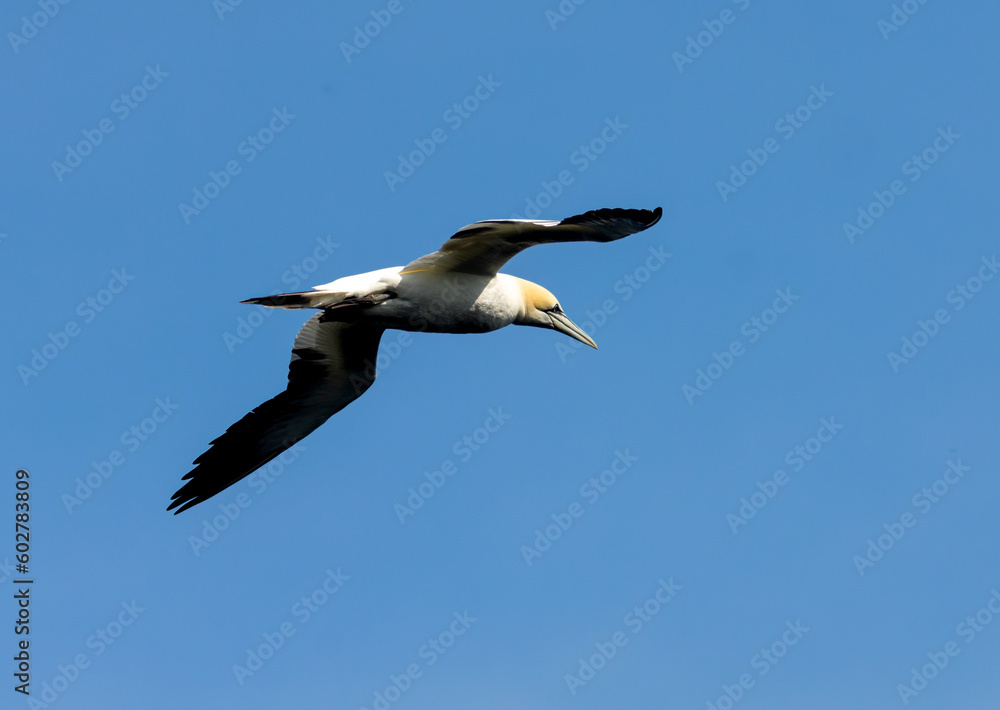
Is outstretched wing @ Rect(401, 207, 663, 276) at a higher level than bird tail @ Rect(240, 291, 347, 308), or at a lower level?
higher

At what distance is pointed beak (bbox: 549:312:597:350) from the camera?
52.6 ft

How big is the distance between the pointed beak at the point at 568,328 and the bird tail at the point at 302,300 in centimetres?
313

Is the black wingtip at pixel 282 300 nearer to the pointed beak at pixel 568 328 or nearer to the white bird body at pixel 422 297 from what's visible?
the white bird body at pixel 422 297

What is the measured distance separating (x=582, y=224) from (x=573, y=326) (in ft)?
12.2

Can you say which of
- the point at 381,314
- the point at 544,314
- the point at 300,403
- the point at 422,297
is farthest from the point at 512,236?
the point at 300,403

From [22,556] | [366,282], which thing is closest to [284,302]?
[366,282]

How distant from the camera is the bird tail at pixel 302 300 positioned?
45.4ft

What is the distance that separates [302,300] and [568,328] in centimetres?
377

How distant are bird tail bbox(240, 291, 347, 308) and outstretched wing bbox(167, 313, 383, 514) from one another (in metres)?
1.94

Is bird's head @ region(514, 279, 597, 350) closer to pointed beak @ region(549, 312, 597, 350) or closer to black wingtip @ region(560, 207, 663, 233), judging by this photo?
pointed beak @ region(549, 312, 597, 350)

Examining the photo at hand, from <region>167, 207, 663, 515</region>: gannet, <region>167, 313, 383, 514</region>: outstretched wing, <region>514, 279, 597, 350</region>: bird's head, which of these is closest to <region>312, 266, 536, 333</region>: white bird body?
<region>167, 207, 663, 515</region>: gannet

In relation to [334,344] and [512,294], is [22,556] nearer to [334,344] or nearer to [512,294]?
[334,344]

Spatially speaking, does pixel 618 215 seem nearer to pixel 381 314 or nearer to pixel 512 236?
pixel 512 236

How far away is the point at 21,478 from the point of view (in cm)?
1639
